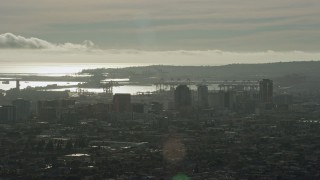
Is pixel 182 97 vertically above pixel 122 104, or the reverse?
pixel 182 97

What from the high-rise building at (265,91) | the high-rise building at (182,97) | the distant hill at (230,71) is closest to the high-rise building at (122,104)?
the high-rise building at (182,97)

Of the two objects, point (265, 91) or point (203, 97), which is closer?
point (203, 97)

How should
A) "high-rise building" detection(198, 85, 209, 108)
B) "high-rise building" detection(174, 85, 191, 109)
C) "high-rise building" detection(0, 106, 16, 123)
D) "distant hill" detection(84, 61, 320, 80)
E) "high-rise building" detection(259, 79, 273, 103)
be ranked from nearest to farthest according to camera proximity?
1. "high-rise building" detection(0, 106, 16, 123)
2. "high-rise building" detection(174, 85, 191, 109)
3. "high-rise building" detection(198, 85, 209, 108)
4. "high-rise building" detection(259, 79, 273, 103)
5. "distant hill" detection(84, 61, 320, 80)

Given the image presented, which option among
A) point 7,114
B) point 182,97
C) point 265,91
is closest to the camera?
point 7,114

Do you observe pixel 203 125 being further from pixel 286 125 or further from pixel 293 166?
pixel 293 166

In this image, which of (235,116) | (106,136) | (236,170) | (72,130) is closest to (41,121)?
(72,130)

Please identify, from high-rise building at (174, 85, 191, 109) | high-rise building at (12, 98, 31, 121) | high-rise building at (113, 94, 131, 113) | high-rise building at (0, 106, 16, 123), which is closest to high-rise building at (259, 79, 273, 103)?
high-rise building at (174, 85, 191, 109)

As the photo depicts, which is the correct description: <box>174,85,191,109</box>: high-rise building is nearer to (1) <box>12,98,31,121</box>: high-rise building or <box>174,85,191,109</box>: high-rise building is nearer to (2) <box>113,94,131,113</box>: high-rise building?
(2) <box>113,94,131,113</box>: high-rise building

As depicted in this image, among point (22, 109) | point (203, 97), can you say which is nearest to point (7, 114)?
point (22, 109)

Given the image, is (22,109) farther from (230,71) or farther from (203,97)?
(230,71)

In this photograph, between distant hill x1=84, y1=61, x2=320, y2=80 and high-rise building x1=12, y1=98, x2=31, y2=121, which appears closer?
high-rise building x1=12, y1=98, x2=31, y2=121
